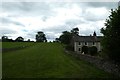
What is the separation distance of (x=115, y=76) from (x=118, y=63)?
7.45ft

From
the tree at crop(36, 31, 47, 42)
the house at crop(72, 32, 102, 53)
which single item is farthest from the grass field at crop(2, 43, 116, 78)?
the tree at crop(36, 31, 47, 42)

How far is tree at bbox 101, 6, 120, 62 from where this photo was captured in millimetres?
18734

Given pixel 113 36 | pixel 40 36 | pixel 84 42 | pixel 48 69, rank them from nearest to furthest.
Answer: pixel 113 36, pixel 48 69, pixel 84 42, pixel 40 36

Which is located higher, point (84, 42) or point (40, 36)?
point (40, 36)

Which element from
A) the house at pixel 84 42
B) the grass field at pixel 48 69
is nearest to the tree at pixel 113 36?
the grass field at pixel 48 69

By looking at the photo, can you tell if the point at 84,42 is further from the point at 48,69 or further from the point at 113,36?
the point at 113,36

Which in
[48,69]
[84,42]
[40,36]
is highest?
[40,36]

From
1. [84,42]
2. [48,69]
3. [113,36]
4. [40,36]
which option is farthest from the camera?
[40,36]

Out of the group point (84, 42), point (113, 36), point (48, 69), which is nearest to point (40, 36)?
point (84, 42)

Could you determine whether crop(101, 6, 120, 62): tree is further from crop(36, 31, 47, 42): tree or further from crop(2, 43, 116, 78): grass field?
crop(36, 31, 47, 42): tree

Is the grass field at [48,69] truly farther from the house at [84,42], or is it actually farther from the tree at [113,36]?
the house at [84,42]

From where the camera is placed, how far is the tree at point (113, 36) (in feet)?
61.5

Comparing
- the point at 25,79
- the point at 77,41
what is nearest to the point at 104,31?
the point at 25,79

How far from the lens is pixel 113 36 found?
1884 cm
